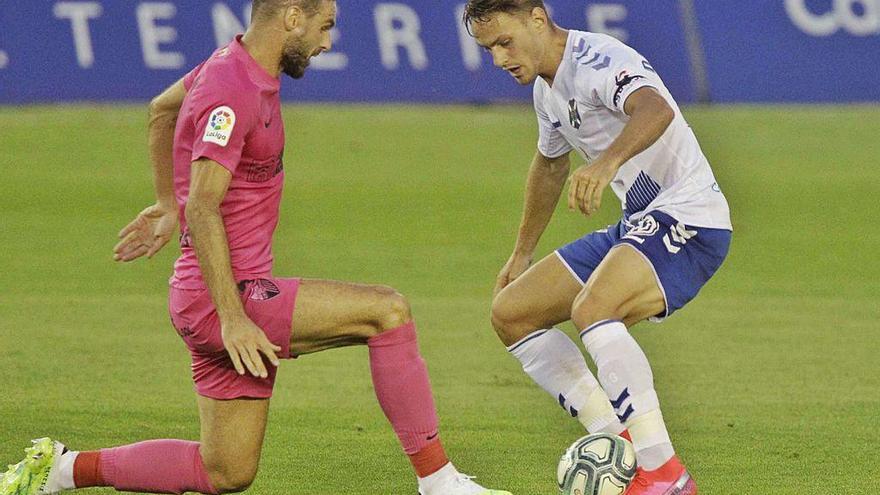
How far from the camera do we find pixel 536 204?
794cm

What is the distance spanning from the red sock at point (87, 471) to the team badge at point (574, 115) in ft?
8.10

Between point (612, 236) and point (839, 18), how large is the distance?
664 inches

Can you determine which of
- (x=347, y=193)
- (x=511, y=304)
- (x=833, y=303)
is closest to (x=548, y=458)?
(x=511, y=304)

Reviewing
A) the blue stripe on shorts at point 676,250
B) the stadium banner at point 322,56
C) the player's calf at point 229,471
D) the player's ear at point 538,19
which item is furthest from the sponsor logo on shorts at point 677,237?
the stadium banner at point 322,56

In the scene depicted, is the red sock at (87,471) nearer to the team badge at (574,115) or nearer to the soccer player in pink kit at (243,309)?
the soccer player in pink kit at (243,309)

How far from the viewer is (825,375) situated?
10102 mm

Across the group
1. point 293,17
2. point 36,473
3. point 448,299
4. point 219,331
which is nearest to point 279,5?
point 293,17

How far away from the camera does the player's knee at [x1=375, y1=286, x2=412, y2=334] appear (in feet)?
20.7

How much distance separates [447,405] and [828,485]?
8.28 ft

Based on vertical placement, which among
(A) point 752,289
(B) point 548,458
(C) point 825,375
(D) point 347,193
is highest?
(B) point 548,458

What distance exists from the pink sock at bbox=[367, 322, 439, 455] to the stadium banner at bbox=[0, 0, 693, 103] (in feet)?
53.6

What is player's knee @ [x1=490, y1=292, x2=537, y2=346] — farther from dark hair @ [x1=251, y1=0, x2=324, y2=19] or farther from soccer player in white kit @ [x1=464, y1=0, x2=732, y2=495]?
dark hair @ [x1=251, y1=0, x2=324, y2=19]

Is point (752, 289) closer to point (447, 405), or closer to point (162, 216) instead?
point (447, 405)

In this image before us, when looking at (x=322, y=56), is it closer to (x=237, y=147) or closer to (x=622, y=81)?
(x=622, y=81)
